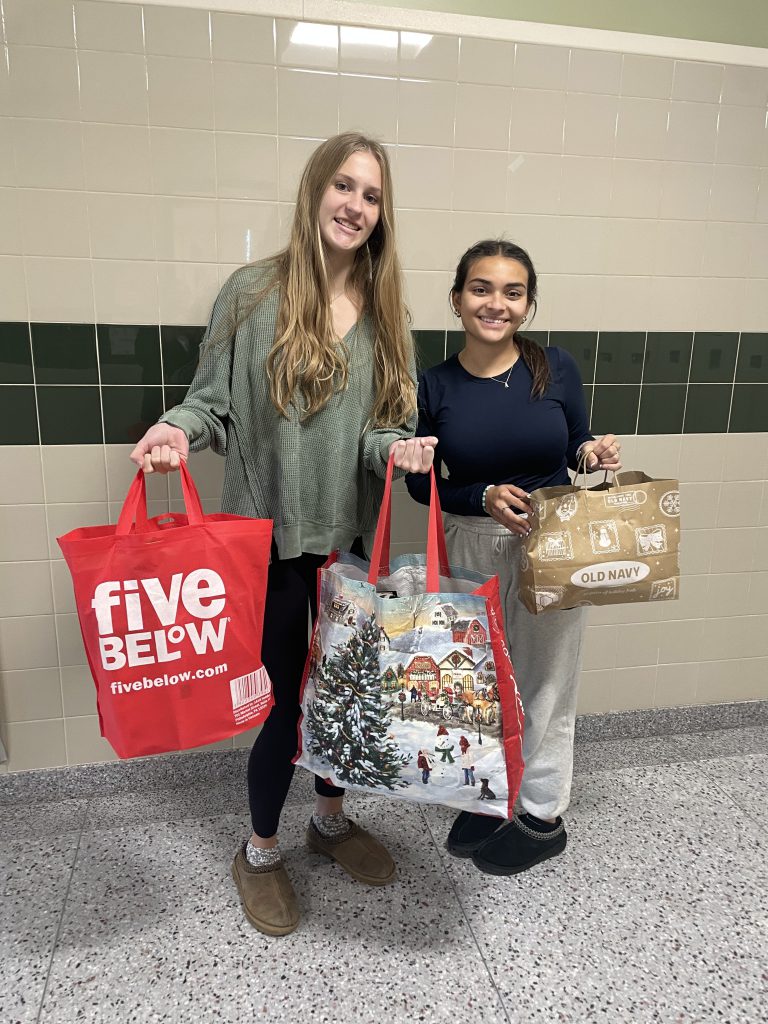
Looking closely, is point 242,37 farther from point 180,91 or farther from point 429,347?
point 429,347

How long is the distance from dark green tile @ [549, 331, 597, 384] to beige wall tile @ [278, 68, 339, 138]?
2.69 ft

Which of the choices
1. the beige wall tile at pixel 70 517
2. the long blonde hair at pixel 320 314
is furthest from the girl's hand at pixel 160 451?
the beige wall tile at pixel 70 517

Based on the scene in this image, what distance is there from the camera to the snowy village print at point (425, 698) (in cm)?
129

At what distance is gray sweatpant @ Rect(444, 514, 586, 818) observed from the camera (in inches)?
63.4

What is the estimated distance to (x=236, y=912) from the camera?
1611 mm

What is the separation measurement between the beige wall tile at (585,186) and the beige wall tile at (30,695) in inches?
75.5

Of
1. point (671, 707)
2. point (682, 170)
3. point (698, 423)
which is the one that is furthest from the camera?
point (671, 707)

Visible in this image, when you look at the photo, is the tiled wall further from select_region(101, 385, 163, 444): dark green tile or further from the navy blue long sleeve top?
the navy blue long sleeve top

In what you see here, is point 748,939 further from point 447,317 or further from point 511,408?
point 447,317

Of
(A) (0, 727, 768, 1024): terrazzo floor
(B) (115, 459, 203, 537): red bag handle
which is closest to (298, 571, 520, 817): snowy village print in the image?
(B) (115, 459, 203, 537): red bag handle

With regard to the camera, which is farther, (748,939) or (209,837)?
(209,837)

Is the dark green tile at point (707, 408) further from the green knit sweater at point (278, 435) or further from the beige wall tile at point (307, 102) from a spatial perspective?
the beige wall tile at point (307, 102)

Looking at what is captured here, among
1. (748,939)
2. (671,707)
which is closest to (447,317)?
(671,707)

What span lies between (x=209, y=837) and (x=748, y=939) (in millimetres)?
1299
